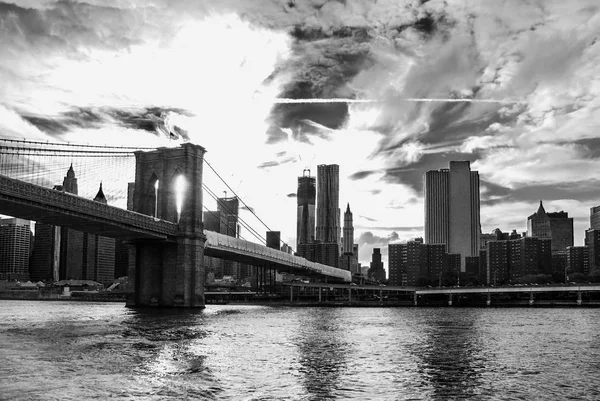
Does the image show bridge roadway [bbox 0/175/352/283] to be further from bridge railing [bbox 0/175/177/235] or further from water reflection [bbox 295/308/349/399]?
water reflection [bbox 295/308/349/399]

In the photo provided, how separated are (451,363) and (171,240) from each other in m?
60.0

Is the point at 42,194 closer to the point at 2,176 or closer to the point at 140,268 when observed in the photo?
the point at 2,176

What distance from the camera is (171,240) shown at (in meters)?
86.2

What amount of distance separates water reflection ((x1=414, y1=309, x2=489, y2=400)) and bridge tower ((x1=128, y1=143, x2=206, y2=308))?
44645 mm

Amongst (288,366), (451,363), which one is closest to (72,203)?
(288,366)

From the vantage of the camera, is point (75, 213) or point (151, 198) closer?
point (75, 213)

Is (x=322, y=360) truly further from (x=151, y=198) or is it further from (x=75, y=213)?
(x=151, y=198)

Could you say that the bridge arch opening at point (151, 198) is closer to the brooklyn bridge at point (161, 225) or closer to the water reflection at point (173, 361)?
the brooklyn bridge at point (161, 225)

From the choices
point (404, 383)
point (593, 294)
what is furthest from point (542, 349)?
point (593, 294)

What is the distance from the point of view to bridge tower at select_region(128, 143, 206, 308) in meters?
86.2

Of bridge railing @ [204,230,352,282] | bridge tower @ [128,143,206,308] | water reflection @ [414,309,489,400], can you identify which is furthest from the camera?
bridge railing @ [204,230,352,282]

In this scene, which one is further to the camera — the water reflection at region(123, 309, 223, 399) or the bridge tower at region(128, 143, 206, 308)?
the bridge tower at region(128, 143, 206, 308)

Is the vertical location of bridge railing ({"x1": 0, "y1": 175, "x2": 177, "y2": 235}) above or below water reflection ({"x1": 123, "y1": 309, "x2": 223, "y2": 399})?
above

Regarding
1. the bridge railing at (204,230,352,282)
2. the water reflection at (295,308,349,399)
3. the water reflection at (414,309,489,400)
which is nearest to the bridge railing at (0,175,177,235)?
the bridge railing at (204,230,352,282)
